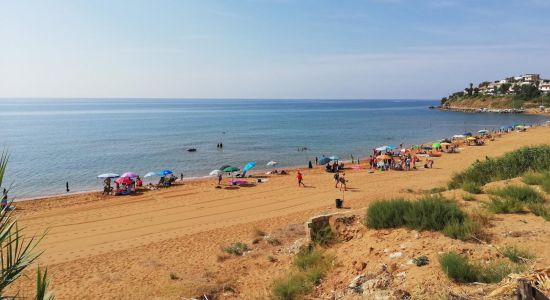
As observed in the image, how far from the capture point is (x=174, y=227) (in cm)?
1648

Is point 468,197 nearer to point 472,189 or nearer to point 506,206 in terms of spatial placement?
point 472,189

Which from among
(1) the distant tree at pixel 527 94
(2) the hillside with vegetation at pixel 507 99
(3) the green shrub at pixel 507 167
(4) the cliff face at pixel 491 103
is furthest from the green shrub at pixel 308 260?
(1) the distant tree at pixel 527 94

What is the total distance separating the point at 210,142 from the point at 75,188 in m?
24.9

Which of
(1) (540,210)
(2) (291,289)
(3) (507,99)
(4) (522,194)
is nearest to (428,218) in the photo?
(1) (540,210)

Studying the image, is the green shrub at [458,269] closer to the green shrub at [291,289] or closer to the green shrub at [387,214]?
the green shrub at [291,289]

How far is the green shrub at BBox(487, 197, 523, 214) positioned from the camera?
9047mm

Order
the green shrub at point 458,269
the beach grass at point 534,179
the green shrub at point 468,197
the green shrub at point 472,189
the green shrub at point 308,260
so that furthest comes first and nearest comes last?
the green shrub at point 472,189, the beach grass at point 534,179, the green shrub at point 468,197, the green shrub at point 308,260, the green shrub at point 458,269

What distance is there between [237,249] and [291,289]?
16.5 feet

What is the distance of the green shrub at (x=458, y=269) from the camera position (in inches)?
226

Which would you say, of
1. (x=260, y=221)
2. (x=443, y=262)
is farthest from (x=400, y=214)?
(x=260, y=221)

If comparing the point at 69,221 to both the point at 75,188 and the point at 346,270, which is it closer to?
the point at 75,188

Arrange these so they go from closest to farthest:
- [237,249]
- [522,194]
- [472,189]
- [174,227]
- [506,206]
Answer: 1. [506,206]
2. [522,194]
3. [472,189]
4. [237,249]
5. [174,227]

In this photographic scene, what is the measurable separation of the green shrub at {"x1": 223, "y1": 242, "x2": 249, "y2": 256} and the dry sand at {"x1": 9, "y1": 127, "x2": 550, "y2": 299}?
0.47m

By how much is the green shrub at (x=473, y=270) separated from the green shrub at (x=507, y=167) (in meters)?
9.22
